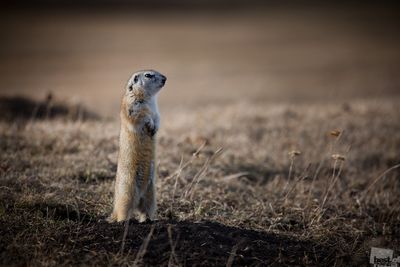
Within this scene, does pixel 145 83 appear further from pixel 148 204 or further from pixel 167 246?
pixel 167 246

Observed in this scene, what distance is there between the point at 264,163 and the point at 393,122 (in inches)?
163

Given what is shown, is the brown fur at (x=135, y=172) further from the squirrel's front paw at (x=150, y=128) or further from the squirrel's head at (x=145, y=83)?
the squirrel's head at (x=145, y=83)

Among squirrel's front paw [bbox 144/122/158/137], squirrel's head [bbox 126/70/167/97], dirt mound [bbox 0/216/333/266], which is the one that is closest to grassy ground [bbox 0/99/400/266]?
dirt mound [bbox 0/216/333/266]

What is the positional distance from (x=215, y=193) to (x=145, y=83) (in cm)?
188

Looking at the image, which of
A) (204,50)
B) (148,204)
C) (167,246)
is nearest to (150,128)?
(148,204)

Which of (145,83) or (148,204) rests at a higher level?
(145,83)

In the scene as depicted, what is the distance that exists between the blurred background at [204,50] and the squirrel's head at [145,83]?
5637mm

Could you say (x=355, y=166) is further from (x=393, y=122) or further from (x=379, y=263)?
(x=379, y=263)

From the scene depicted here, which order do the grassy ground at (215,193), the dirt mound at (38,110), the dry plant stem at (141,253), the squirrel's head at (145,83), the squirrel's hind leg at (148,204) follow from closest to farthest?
1. the dry plant stem at (141,253)
2. the grassy ground at (215,193)
3. the squirrel's hind leg at (148,204)
4. the squirrel's head at (145,83)
5. the dirt mound at (38,110)

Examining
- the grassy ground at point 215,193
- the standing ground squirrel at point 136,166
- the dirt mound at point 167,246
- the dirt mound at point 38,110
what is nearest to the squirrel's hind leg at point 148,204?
the standing ground squirrel at point 136,166

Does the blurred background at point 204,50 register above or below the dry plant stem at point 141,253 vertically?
above

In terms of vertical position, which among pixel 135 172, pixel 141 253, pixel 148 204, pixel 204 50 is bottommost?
pixel 141 253

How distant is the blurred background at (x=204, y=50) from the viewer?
64.1 ft

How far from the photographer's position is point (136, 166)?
18.5ft
